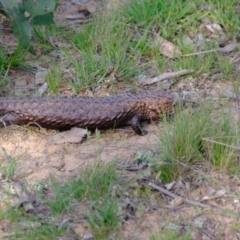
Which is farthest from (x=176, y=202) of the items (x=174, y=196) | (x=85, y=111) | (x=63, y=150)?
(x=85, y=111)

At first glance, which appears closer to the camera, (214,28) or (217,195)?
(217,195)

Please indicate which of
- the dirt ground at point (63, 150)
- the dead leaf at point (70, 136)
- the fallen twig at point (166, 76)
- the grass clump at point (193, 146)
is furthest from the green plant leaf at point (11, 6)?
the grass clump at point (193, 146)

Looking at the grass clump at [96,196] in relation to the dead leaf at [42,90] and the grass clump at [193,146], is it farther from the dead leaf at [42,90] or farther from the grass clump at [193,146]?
the dead leaf at [42,90]

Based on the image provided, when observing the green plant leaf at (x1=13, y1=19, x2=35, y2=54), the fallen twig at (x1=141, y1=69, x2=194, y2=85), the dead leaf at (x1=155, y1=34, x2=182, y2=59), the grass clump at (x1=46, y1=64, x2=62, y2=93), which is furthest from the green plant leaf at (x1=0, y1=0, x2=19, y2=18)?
the dead leaf at (x1=155, y1=34, x2=182, y2=59)

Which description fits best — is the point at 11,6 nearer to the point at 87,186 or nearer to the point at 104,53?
the point at 104,53

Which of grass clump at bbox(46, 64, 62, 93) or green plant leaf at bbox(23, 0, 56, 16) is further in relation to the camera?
grass clump at bbox(46, 64, 62, 93)

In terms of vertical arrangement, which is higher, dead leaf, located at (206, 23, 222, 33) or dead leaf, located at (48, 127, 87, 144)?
dead leaf, located at (206, 23, 222, 33)

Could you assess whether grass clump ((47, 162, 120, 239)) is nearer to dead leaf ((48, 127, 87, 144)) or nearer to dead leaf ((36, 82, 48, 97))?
dead leaf ((48, 127, 87, 144))
